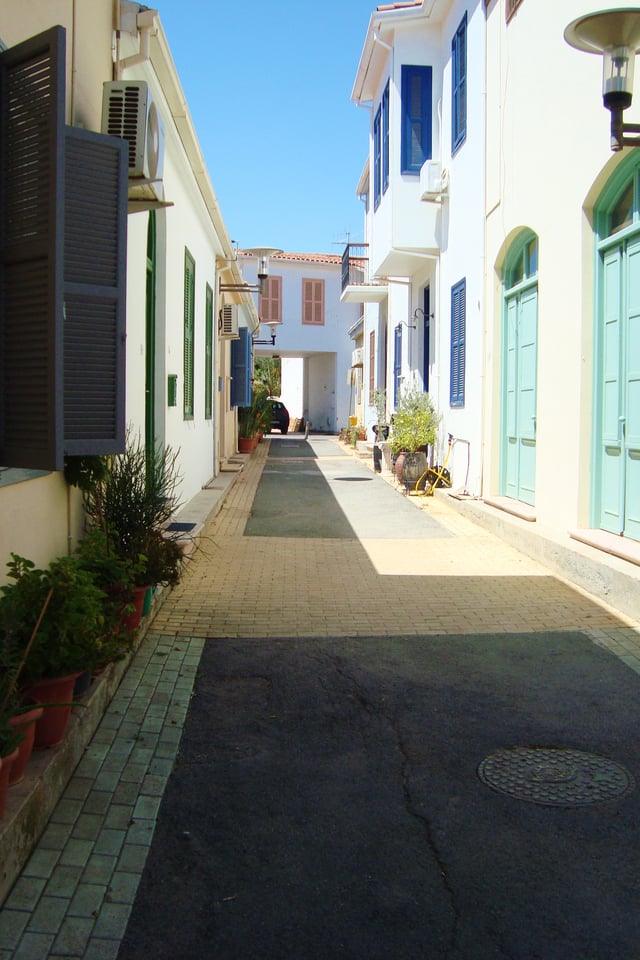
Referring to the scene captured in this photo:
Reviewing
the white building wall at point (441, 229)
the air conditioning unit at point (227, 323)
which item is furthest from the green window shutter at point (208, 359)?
the white building wall at point (441, 229)

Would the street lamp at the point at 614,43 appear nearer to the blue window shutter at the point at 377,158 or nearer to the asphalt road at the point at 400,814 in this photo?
the asphalt road at the point at 400,814

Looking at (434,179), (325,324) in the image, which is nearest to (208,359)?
(434,179)

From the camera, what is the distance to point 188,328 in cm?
1101

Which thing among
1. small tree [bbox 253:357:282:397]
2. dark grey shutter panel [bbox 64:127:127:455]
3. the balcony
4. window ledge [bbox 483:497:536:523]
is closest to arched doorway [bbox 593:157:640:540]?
window ledge [bbox 483:497:536:523]

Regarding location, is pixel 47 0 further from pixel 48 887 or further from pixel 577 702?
pixel 577 702

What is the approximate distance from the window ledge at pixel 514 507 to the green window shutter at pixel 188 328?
3752 mm

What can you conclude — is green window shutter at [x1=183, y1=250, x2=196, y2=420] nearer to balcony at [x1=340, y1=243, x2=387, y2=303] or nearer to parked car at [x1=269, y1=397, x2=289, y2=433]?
balcony at [x1=340, y1=243, x2=387, y2=303]

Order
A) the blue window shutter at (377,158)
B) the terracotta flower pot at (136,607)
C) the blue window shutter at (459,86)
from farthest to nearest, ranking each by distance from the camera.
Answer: the blue window shutter at (377,158) → the blue window shutter at (459,86) → the terracotta flower pot at (136,607)

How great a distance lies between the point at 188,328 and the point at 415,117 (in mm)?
5884

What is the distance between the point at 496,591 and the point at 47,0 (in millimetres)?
4946

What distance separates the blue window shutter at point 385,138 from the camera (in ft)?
48.8

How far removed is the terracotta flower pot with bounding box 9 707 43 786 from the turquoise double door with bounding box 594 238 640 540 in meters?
5.00

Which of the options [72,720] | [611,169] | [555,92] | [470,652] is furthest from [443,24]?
[72,720]

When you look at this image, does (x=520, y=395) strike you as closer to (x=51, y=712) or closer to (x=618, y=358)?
(x=618, y=358)
